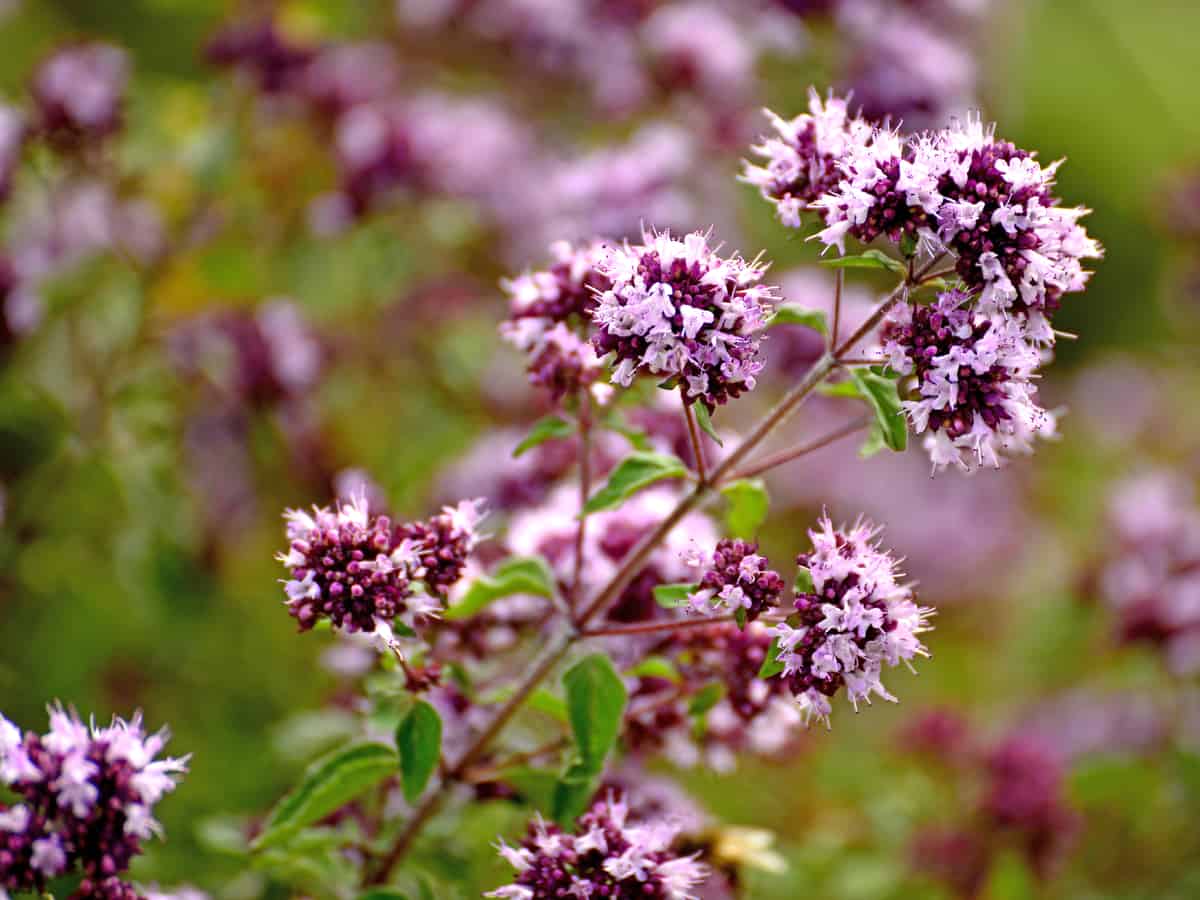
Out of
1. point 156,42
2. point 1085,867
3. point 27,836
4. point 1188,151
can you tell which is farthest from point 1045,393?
point 27,836

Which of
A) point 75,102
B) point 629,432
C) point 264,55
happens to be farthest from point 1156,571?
point 75,102

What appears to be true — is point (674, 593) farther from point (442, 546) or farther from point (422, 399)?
point (422, 399)

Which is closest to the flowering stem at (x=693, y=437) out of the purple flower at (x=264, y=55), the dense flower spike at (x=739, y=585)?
the dense flower spike at (x=739, y=585)

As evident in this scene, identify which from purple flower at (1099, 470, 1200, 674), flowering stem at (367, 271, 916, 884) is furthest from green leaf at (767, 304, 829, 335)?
purple flower at (1099, 470, 1200, 674)

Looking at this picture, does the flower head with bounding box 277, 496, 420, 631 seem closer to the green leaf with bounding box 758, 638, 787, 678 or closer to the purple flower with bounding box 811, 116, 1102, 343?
the green leaf with bounding box 758, 638, 787, 678

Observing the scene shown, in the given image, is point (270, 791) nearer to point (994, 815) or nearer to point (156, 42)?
point (994, 815)

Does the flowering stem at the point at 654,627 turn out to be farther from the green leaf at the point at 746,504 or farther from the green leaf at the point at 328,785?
the green leaf at the point at 328,785
